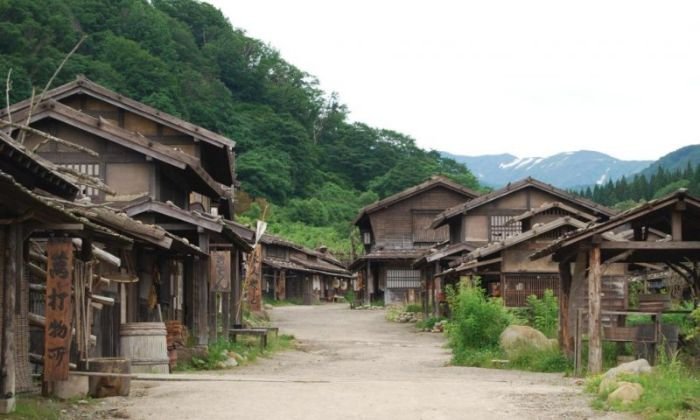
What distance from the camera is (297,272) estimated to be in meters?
63.2

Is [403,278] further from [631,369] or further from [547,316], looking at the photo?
[631,369]

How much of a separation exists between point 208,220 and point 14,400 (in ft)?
33.1

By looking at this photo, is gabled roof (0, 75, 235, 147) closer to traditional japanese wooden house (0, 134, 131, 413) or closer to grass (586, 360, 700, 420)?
traditional japanese wooden house (0, 134, 131, 413)

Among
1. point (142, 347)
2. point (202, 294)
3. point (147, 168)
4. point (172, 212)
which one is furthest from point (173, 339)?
point (147, 168)

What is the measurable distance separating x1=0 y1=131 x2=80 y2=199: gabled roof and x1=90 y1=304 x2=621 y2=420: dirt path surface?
11.1ft

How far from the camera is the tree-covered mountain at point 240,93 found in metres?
69.2

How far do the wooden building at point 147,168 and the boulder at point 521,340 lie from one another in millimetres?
7067

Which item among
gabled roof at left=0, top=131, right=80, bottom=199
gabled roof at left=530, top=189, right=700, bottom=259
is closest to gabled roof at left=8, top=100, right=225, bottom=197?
gabled roof at left=0, top=131, right=80, bottom=199

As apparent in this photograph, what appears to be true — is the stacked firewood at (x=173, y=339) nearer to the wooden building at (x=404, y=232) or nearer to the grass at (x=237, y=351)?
the grass at (x=237, y=351)

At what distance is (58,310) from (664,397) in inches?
313

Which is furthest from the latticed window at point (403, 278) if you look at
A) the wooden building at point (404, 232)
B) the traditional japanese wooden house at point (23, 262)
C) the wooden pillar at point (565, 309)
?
the traditional japanese wooden house at point (23, 262)

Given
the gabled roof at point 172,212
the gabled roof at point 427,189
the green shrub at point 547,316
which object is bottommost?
the green shrub at point 547,316

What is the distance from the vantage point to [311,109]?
106 m

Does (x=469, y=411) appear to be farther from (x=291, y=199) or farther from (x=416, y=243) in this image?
(x=291, y=199)
